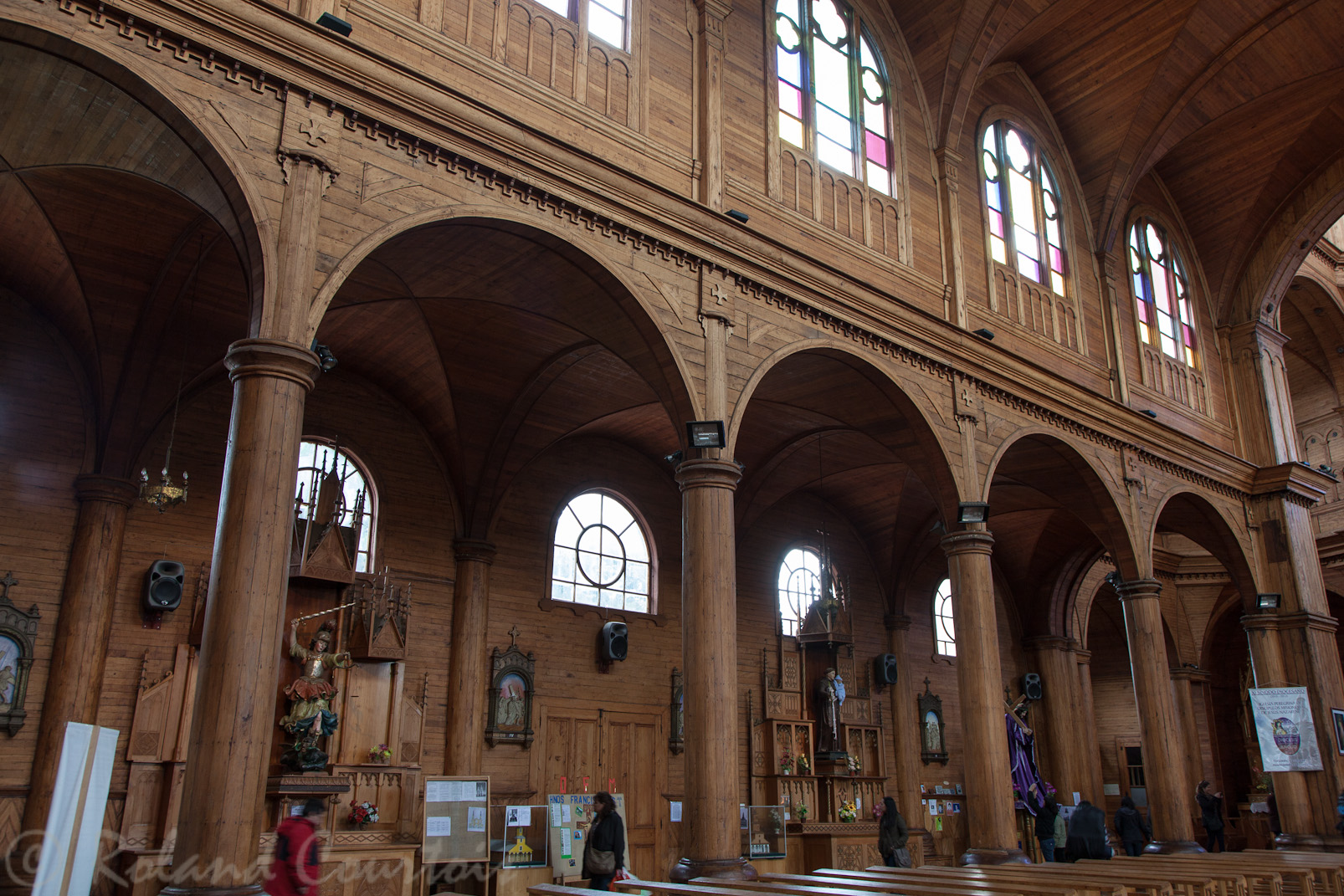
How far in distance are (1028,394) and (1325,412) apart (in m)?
13.6

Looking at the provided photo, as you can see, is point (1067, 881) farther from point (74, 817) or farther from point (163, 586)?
point (163, 586)

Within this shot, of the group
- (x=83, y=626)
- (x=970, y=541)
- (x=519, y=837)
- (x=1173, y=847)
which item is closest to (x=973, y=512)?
(x=970, y=541)

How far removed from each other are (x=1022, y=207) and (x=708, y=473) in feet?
28.9

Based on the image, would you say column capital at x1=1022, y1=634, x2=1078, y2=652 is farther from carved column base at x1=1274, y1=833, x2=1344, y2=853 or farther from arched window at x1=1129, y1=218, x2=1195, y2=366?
arched window at x1=1129, y1=218, x2=1195, y2=366

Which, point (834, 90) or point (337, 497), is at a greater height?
point (834, 90)

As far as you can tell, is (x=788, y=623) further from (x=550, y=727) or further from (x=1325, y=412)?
(x=1325, y=412)

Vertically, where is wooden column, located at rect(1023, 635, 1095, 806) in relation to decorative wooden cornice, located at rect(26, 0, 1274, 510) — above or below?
below

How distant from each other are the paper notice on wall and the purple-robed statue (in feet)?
15.9

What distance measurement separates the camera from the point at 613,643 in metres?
14.4

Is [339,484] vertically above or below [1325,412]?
below

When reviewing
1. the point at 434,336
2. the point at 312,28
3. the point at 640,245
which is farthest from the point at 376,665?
the point at 312,28

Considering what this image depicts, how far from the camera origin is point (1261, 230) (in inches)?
738

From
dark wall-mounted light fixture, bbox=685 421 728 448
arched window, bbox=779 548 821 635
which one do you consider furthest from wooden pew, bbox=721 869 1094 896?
arched window, bbox=779 548 821 635

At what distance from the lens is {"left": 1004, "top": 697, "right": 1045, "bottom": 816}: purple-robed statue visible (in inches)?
765
